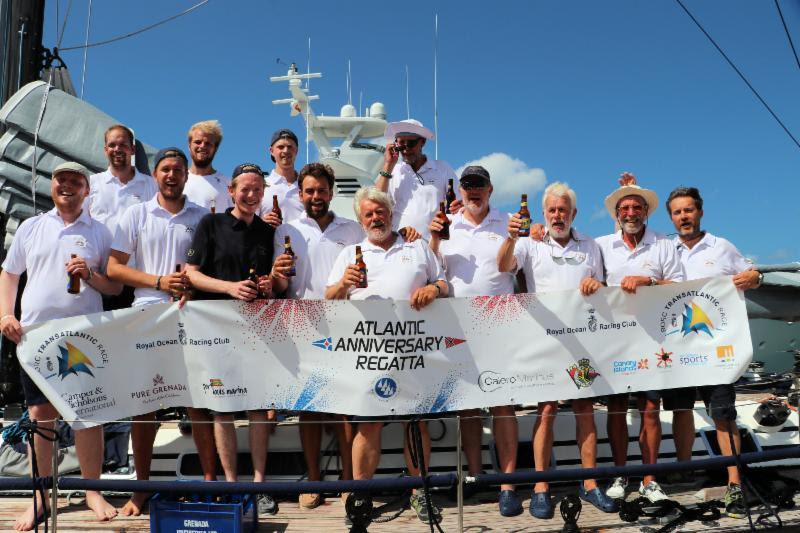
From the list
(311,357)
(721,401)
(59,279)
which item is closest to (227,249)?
(311,357)

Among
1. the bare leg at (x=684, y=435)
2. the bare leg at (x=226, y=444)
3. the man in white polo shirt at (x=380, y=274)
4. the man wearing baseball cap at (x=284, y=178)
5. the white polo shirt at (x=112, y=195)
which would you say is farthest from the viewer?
the man wearing baseball cap at (x=284, y=178)

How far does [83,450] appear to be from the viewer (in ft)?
15.6

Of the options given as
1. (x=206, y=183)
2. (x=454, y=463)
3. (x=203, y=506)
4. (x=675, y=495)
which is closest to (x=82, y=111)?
(x=206, y=183)

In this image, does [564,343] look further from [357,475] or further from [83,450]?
[83,450]

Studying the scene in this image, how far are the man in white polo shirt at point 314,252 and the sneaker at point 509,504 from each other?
1.15 meters

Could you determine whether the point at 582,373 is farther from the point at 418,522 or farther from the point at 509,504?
the point at 418,522

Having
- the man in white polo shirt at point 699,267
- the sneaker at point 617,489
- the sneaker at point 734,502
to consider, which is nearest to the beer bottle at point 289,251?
the sneaker at point 617,489

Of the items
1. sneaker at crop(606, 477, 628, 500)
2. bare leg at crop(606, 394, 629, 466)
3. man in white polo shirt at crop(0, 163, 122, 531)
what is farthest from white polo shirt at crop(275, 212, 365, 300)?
sneaker at crop(606, 477, 628, 500)

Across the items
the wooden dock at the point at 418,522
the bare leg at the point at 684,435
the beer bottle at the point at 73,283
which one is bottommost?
the wooden dock at the point at 418,522

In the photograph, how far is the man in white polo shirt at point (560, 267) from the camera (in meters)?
4.88

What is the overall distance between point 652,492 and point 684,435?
65 centimetres

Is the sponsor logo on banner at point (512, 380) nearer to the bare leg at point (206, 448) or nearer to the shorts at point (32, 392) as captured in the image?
the bare leg at point (206, 448)

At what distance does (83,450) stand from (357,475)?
6.54ft

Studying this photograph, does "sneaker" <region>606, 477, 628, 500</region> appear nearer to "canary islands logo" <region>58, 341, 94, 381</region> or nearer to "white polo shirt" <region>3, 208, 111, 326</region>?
"canary islands logo" <region>58, 341, 94, 381</region>
